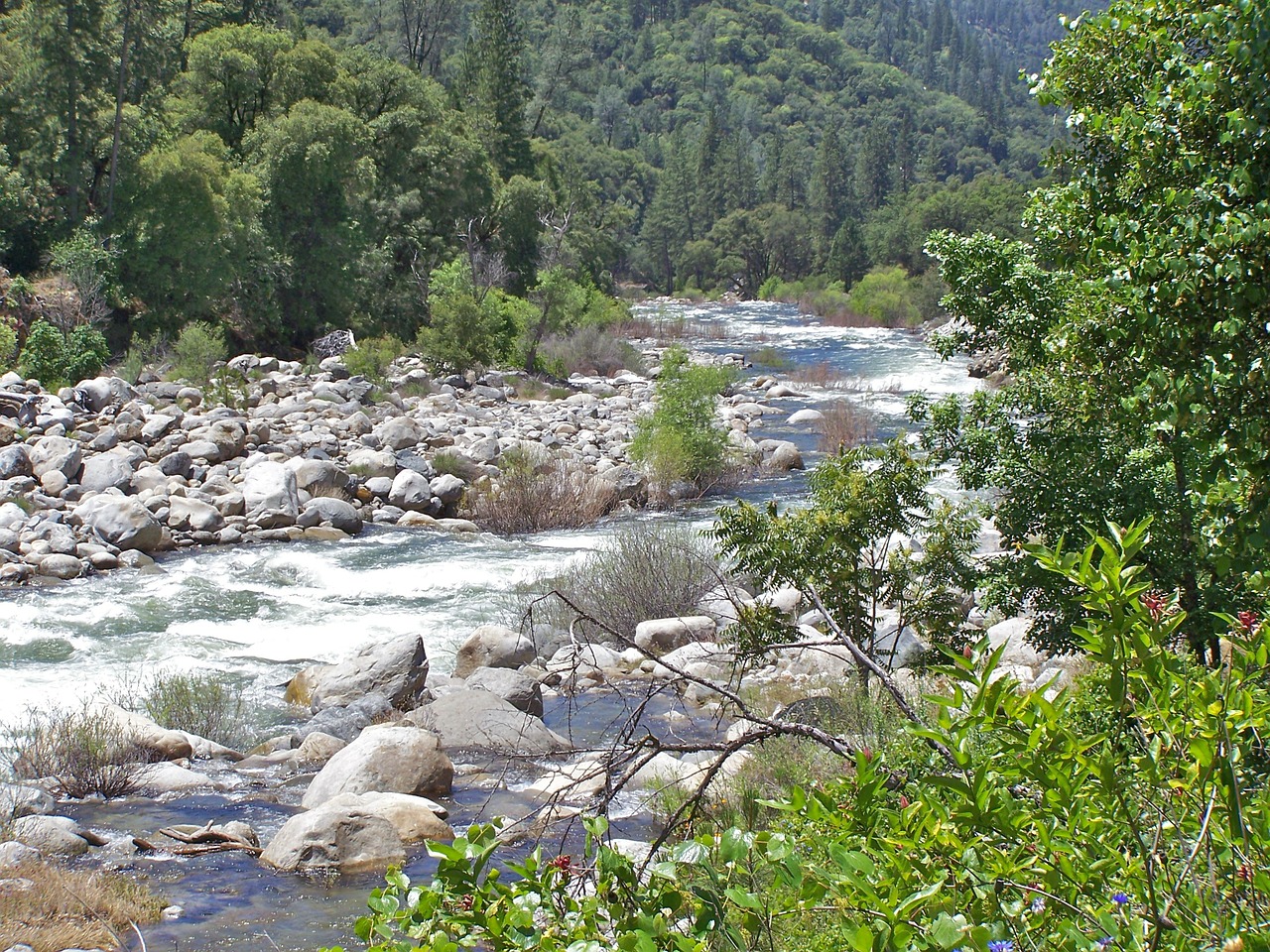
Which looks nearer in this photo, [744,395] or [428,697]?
[428,697]

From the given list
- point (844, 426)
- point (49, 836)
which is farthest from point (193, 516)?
point (844, 426)

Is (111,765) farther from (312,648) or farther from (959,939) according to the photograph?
(959,939)

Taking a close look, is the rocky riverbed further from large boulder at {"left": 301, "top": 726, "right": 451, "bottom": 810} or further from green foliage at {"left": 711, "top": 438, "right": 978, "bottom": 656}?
green foliage at {"left": 711, "top": 438, "right": 978, "bottom": 656}

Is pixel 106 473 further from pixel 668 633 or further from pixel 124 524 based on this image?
pixel 668 633

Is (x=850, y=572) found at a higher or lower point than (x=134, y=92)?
lower

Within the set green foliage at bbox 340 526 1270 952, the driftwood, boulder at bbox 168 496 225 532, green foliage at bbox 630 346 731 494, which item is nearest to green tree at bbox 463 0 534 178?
green foliage at bbox 630 346 731 494

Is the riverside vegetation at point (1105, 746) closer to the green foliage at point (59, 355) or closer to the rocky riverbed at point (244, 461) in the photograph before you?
the rocky riverbed at point (244, 461)

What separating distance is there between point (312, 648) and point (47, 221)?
1939 centimetres

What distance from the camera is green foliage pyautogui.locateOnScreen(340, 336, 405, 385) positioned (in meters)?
25.0

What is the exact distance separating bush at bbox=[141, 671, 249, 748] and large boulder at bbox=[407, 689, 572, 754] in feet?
4.64

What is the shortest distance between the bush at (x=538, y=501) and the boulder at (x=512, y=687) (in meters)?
6.50

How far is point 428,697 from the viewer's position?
8656 mm

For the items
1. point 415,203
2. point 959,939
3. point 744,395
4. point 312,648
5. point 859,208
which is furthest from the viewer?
point 859,208

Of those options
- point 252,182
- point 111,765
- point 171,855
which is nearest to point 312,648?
point 111,765
